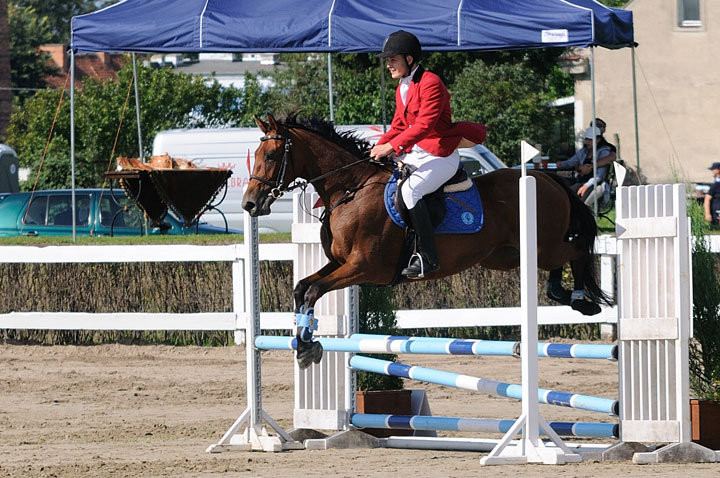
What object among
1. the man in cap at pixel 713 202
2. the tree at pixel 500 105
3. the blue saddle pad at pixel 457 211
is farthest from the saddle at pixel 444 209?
the tree at pixel 500 105

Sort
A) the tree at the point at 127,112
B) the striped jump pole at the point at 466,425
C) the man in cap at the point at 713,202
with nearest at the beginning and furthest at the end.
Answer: the striped jump pole at the point at 466,425
the man in cap at the point at 713,202
the tree at the point at 127,112

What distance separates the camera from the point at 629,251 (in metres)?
6.59

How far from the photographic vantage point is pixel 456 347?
257 inches

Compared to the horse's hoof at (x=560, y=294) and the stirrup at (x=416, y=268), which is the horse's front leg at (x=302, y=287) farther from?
the horse's hoof at (x=560, y=294)

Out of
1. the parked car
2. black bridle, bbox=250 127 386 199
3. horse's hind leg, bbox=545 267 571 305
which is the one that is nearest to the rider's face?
black bridle, bbox=250 127 386 199

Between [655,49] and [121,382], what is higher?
[655,49]

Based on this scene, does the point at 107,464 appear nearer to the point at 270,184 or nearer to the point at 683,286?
the point at 270,184

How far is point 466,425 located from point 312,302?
1.09 meters

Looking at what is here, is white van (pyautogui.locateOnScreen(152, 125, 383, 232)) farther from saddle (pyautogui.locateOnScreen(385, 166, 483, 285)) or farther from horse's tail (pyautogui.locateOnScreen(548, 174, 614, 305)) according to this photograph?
saddle (pyautogui.locateOnScreen(385, 166, 483, 285))

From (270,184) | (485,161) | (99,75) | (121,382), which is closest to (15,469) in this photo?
(270,184)

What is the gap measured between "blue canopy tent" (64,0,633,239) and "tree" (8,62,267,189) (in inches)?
933

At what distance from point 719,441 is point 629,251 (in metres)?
1.13

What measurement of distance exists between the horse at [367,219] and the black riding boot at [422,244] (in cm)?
10

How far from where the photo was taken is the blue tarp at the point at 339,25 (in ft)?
39.5
